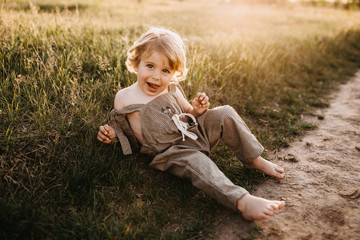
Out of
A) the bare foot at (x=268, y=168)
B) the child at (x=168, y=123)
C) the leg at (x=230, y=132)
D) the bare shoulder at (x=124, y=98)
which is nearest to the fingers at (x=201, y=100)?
the child at (x=168, y=123)

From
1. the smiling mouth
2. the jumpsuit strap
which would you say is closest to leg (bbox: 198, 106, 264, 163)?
the smiling mouth

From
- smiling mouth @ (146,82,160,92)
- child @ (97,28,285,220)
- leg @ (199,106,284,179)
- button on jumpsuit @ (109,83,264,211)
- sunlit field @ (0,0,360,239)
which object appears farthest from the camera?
leg @ (199,106,284,179)

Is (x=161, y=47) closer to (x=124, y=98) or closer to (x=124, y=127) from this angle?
(x=124, y=98)

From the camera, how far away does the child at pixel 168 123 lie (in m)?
2.16

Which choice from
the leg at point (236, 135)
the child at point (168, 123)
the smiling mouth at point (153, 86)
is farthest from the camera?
the leg at point (236, 135)

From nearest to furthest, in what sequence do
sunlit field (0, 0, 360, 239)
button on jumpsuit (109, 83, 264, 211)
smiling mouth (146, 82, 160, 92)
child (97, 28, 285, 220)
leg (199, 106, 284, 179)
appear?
sunlit field (0, 0, 360, 239), button on jumpsuit (109, 83, 264, 211), child (97, 28, 285, 220), smiling mouth (146, 82, 160, 92), leg (199, 106, 284, 179)

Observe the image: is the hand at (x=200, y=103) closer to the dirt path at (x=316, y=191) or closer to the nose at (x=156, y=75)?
the nose at (x=156, y=75)

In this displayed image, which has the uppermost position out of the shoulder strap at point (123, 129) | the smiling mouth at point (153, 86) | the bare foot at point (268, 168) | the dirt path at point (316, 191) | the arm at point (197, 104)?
the smiling mouth at point (153, 86)

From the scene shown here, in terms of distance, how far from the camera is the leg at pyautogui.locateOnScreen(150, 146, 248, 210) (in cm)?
189

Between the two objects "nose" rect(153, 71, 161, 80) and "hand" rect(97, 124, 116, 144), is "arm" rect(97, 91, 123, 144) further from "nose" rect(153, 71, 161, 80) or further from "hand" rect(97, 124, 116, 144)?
"nose" rect(153, 71, 161, 80)

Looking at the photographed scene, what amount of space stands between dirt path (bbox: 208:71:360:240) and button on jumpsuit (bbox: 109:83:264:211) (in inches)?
13.3

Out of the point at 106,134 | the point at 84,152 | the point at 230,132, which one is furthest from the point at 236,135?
the point at 84,152

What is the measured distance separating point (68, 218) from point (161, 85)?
126 centimetres

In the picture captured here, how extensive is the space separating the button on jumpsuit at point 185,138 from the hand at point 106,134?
0.28 ft
